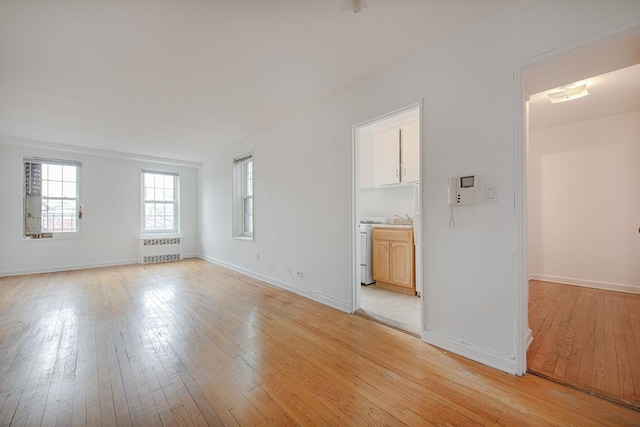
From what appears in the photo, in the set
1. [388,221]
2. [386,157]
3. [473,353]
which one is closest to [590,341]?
[473,353]

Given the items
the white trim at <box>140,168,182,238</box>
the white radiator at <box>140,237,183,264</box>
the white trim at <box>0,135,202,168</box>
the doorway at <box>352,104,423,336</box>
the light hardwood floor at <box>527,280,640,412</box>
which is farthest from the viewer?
the white trim at <box>140,168,182,238</box>

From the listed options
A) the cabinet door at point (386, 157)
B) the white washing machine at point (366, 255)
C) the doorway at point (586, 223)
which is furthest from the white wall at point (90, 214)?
the doorway at point (586, 223)

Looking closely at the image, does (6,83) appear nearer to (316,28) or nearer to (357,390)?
(316,28)

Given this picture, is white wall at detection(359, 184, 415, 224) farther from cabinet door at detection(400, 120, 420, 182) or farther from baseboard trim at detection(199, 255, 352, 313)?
baseboard trim at detection(199, 255, 352, 313)

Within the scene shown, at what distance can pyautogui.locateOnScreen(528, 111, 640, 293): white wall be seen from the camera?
379cm

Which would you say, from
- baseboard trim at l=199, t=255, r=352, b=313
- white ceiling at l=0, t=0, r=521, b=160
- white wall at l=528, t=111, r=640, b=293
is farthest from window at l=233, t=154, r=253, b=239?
white wall at l=528, t=111, r=640, b=293

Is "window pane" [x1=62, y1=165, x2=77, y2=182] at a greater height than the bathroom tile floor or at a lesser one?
greater

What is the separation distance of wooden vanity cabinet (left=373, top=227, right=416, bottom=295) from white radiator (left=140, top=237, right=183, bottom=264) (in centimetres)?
518

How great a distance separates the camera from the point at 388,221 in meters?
4.68

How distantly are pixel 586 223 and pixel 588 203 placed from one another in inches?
12.2

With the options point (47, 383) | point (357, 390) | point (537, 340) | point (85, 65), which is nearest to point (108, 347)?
point (47, 383)

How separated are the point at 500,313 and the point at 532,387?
46cm

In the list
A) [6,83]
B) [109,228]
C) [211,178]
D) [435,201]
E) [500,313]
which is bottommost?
[500,313]

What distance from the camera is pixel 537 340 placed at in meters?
2.38
